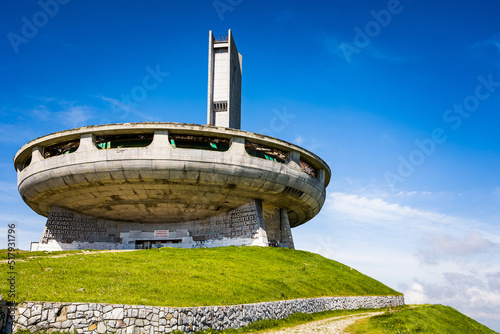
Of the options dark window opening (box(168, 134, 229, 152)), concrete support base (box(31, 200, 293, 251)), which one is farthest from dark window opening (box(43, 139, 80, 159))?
dark window opening (box(168, 134, 229, 152))

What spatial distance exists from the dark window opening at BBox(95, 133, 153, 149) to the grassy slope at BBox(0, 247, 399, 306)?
844 cm

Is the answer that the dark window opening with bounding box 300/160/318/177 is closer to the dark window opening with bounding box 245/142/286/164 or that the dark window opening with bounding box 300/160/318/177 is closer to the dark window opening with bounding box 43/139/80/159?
the dark window opening with bounding box 245/142/286/164

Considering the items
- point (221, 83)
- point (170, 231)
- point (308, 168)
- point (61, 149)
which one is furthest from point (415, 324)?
point (221, 83)

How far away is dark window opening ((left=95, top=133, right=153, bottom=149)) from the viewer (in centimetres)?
3081

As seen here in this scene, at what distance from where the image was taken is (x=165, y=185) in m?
30.7

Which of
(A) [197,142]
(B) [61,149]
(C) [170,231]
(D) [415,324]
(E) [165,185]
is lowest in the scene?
(D) [415,324]

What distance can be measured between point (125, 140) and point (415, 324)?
75.5 ft

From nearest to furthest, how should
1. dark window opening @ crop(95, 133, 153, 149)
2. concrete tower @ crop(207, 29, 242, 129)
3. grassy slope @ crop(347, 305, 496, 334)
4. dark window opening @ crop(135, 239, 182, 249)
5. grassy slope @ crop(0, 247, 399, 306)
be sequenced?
grassy slope @ crop(0, 247, 399, 306) < grassy slope @ crop(347, 305, 496, 334) < dark window opening @ crop(95, 133, 153, 149) < dark window opening @ crop(135, 239, 182, 249) < concrete tower @ crop(207, 29, 242, 129)

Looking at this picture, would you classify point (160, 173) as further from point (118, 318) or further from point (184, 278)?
point (118, 318)

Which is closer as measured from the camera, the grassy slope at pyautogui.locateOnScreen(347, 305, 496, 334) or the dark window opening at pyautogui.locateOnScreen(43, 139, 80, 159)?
the grassy slope at pyautogui.locateOnScreen(347, 305, 496, 334)

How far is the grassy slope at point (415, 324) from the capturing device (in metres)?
16.1

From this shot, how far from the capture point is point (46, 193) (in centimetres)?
3341

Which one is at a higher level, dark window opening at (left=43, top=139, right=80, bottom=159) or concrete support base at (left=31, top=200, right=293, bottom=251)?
dark window opening at (left=43, top=139, right=80, bottom=159)

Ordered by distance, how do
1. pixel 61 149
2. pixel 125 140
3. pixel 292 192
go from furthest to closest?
1. pixel 292 192
2. pixel 61 149
3. pixel 125 140
